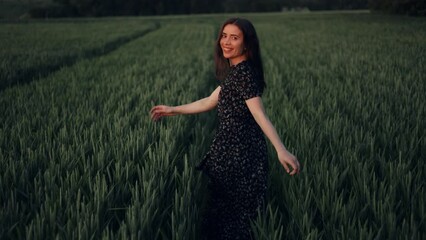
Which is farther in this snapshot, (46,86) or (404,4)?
(404,4)

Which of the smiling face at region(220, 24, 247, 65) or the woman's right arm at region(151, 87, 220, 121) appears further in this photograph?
the woman's right arm at region(151, 87, 220, 121)

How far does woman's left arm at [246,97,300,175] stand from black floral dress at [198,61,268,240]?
48 millimetres

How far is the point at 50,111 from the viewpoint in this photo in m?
3.39

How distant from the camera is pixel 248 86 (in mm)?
1651

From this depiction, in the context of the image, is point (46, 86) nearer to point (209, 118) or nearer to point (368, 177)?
point (209, 118)

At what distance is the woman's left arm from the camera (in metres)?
1.47

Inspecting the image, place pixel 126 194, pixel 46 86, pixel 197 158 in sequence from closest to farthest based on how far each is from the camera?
pixel 126 194 → pixel 197 158 → pixel 46 86

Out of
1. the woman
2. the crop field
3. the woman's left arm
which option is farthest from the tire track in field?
the woman's left arm

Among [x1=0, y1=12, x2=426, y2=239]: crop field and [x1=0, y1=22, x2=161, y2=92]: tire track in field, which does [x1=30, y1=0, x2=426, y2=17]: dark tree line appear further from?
[x1=0, y1=12, x2=426, y2=239]: crop field

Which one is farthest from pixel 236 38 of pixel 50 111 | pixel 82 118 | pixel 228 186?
pixel 50 111

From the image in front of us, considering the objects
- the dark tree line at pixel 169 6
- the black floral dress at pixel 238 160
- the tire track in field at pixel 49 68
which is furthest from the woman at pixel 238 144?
the dark tree line at pixel 169 6

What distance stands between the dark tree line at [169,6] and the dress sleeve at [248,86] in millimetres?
54856

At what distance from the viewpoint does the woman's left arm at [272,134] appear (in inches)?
58.1

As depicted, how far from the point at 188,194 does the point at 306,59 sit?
660cm
